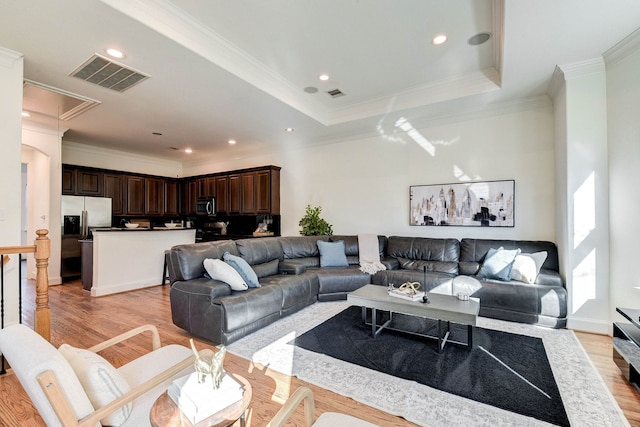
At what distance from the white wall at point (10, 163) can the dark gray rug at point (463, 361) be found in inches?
123

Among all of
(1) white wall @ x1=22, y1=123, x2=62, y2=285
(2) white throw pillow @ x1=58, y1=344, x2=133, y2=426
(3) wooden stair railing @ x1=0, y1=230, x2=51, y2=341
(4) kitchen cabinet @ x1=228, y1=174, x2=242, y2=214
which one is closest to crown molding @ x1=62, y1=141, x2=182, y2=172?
(1) white wall @ x1=22, y1=123, x2=62, y2=285

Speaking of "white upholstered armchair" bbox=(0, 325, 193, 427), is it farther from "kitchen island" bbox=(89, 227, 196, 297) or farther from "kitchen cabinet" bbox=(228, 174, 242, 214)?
"kitchen cabinet" bbox=(228, 174, 242, 214)

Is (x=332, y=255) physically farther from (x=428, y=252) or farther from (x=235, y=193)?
(x=235, y=193)

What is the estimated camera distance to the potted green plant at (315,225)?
5.83m

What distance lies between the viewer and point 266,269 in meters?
4.19

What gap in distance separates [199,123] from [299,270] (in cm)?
318

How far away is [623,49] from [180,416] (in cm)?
466

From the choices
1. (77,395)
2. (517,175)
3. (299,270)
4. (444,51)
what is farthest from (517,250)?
(77,395)

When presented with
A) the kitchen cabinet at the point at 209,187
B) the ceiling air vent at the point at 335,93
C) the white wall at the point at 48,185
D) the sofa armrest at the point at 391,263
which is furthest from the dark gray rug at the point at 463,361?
the white wall at the point at 48,185

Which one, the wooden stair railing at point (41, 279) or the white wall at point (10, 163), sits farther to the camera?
the white wall at point (10, 163)

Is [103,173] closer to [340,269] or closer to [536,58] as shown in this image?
[340,269]

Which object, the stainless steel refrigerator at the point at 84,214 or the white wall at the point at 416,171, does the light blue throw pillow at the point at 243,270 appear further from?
the stainless steel refrigerator at the point at 84,214

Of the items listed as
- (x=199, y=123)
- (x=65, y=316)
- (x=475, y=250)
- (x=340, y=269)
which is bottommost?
(x=65, y=316)

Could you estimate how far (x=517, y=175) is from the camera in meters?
4.40
